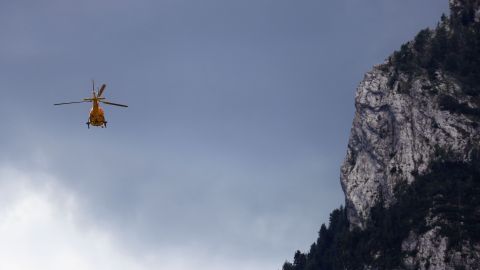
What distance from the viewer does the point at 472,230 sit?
198875 mm

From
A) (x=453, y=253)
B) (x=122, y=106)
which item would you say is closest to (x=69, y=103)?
(x=122, y=106)

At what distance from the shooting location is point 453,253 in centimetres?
19412

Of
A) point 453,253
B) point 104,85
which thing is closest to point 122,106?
point 104,85

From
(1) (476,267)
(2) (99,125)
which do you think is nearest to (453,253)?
(1) (476,267)

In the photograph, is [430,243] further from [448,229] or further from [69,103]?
[69,103]

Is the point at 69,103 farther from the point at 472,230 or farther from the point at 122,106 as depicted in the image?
the point at 472,230

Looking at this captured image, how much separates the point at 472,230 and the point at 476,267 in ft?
34.9

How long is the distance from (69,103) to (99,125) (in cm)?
1134

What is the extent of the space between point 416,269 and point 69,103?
377 ft

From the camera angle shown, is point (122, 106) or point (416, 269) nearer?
point (122, 106)

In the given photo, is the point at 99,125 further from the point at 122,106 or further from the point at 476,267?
the point at 476,267

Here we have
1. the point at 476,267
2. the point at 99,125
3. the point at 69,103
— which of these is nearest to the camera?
the point at 69,103

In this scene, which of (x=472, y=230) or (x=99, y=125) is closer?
(x=99, y=125)

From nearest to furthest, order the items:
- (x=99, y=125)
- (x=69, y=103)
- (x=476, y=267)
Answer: (x=69, y=103)
(x=99, y=125)
(x=476, y=267)
